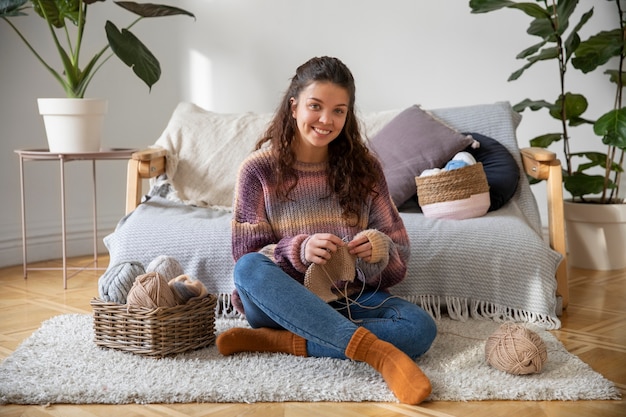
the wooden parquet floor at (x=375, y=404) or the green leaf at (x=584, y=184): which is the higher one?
the green leaf at (x=584, y=184)

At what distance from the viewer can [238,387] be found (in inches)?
68.6

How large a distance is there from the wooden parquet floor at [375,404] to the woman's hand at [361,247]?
0.39 meters

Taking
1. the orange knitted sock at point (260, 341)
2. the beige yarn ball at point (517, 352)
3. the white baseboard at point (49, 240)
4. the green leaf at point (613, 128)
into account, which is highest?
the green leaf at point (613, 128)

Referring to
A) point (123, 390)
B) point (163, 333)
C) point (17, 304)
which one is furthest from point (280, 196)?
point (17, 304)

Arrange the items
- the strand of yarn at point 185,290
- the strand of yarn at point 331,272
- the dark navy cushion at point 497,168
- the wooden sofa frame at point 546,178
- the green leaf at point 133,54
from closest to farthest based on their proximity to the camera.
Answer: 1. the strand of yarn at point 331,272
2. the strand of yarn at point 185,290
3. the wooden sofa frame at point 546,178
4. the dark navy cushion at point 497,168
5. the green leaf at point 133,54

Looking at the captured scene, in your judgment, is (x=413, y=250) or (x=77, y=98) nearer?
(x=413, y=250)

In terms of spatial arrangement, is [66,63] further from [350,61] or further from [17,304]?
[350,61]

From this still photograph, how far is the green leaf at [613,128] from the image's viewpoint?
2.92 m

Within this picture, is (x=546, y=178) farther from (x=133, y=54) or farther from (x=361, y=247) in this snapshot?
(x=133, y=54)

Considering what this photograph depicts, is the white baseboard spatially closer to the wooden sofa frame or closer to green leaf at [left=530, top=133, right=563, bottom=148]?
the wooden sofa frame

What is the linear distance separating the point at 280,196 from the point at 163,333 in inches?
17.8

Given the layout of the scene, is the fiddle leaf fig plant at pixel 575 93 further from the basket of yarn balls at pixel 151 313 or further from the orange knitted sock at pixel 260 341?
the basket of yarn balls at pixel 151 313

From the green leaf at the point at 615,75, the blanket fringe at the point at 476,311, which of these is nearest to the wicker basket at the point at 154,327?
the blanket fringe at the point at 476,311

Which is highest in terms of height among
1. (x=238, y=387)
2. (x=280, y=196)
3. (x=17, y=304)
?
(x=280, y=196)
